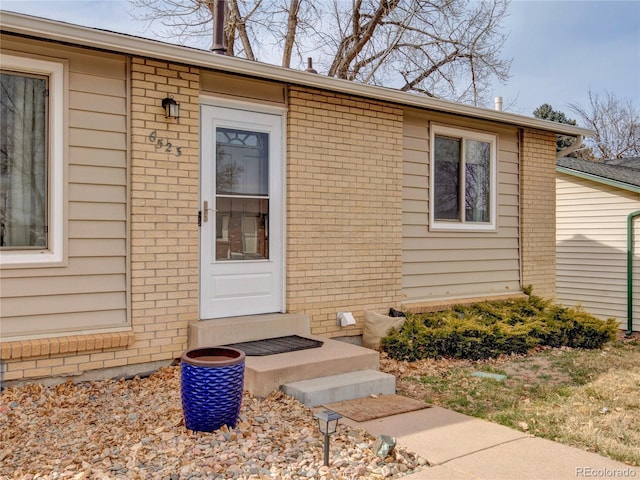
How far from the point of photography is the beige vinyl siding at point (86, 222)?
14.0 ft

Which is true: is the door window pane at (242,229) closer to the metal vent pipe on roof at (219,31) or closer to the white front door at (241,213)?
the white front door at (241,213)

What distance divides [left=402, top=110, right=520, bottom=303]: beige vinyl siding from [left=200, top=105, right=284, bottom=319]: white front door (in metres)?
1.88

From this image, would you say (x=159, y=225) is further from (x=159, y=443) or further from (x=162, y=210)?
(x=159, y=443)

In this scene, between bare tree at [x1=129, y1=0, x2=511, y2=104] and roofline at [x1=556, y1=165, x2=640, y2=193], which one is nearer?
roofline at [x1=556, y1=165, x2=640, y2=193]

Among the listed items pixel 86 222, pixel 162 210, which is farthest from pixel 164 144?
pixel 86 222

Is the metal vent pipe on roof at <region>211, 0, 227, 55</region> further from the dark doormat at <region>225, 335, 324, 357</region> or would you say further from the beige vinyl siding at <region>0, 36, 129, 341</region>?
the dark doormat at <region>225, 335, 324, 357</region>

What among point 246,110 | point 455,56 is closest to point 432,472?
point 246,110

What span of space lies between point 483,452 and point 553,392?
1802 mm

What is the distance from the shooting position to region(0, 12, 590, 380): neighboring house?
434 cm

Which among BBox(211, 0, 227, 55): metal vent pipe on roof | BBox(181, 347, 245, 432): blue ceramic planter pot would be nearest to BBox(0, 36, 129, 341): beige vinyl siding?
BBox(211, 0, 227, 55): metal vent pipe on roof

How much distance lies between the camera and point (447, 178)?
7262mm

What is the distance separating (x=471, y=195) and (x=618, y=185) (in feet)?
13.8

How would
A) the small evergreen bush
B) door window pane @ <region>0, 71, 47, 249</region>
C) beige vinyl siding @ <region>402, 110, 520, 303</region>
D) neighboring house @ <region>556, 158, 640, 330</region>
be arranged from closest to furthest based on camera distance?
1. door window pane @ <region>0, 71, 47, 249</region>
2. the small evergreen bush
3. beige vinyl siding @ <region>402, 110, 520, 303</region>
4. neighboring house @ <region>556, 158, 640, 330</region>

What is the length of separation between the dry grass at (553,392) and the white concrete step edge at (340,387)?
30 centimetres
